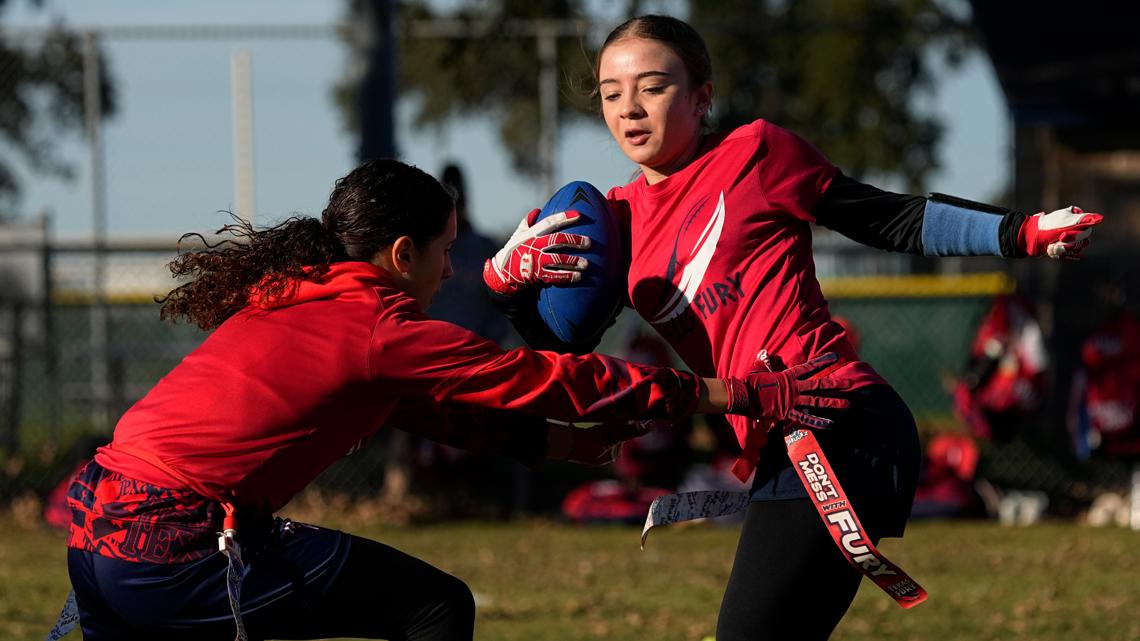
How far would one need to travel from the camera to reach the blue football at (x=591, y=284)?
151 inches

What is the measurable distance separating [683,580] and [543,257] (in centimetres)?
423

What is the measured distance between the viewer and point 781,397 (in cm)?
338

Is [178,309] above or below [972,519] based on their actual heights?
above

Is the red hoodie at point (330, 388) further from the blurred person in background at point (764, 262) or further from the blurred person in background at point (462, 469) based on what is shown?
the blurred person in background at point (462, 469)

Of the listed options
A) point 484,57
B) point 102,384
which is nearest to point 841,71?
point 484,57

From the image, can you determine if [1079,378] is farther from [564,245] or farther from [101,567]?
[101,567]

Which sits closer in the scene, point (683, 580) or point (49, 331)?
point (683, 580)

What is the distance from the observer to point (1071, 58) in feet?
39.5

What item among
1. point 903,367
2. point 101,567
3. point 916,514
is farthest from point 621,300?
point 903,367

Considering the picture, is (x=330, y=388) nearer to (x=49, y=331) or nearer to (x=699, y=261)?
(x=699, y=261)

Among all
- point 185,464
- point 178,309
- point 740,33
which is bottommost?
point 185,464

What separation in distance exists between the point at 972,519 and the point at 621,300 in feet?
23.0

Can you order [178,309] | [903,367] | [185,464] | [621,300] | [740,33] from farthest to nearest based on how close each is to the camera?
[903,367] < [740,33] < [621,300] < [178,309] < [185,464]

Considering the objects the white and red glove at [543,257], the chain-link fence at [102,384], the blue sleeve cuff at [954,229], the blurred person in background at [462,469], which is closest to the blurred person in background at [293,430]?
the white and red glove at [543,257]
